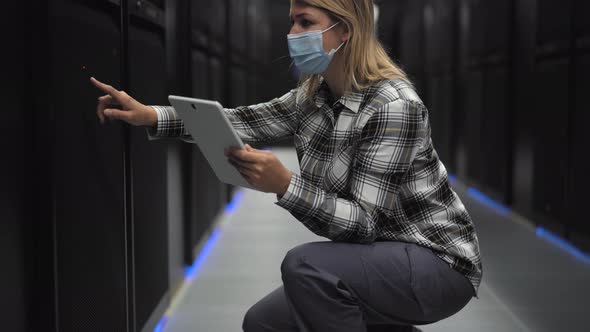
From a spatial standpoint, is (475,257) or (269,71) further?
(269,71)

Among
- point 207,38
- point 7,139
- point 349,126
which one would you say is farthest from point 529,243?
point 7,139

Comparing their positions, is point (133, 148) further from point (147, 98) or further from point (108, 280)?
point (108, 280)

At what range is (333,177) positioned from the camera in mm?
1699

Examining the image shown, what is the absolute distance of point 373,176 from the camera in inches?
62.9

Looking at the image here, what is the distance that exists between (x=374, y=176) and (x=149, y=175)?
1.25 metres

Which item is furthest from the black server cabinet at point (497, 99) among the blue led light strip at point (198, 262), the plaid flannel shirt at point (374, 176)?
the plaid flannel shirt at point (374, 176)

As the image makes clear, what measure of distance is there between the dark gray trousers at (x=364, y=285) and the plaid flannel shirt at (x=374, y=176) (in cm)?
4

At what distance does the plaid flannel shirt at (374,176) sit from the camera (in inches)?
62.5

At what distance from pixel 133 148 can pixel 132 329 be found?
605 millimetres

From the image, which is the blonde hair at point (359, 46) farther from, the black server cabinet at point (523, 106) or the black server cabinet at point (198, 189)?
the black server cabinet at point (523, 106)

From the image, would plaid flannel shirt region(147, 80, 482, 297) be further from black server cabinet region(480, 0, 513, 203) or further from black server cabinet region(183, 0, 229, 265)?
black server cabinet region(480, 0, 513, 203)

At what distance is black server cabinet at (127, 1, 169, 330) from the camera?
7.79 feet

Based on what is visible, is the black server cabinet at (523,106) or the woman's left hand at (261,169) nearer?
the woman's left hand at (261,169)

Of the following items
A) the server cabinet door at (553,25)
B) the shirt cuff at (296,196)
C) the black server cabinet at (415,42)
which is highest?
the black server cabinet at (415,42)
